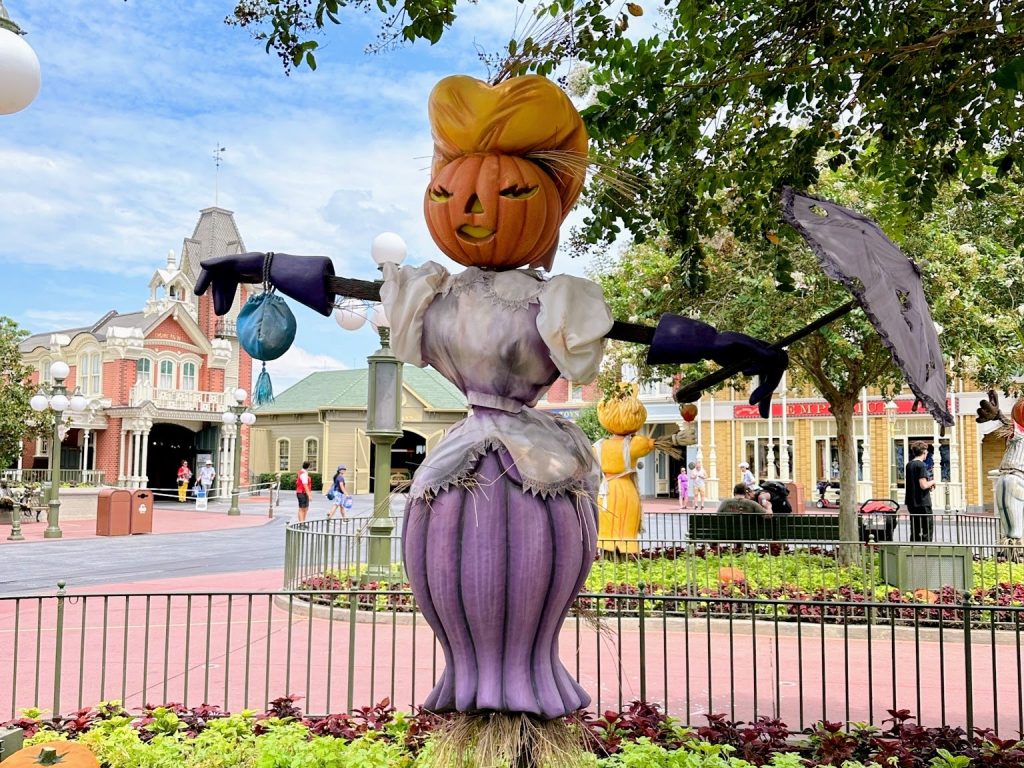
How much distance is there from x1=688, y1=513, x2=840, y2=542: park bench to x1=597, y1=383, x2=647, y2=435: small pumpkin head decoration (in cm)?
367

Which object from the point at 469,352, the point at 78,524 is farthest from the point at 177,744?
the point at 78,524

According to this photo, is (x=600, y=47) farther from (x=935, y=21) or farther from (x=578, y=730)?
(x=578, y=730)

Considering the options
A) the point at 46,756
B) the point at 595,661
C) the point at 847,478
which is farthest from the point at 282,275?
the point at 847,478

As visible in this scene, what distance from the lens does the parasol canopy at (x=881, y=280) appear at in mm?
2775

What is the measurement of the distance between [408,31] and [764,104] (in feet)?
7.68

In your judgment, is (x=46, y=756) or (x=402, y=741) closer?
(x=46, y=756)

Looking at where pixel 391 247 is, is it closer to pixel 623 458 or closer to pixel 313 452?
pixel 623 458

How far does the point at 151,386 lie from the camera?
121 ft

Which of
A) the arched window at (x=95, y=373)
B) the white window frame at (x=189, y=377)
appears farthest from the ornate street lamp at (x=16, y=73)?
the white window frame at (x=189, y=377)

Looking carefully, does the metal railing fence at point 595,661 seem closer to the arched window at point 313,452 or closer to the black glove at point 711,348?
the black glove at point 711,348

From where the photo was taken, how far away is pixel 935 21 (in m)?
4.99

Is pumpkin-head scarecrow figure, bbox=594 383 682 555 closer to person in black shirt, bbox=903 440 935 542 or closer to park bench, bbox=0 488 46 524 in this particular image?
person in black shirt, bbox=903 440 935 542

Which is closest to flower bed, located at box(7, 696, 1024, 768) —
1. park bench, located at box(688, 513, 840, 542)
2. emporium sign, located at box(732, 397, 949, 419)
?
park bench, located at box(688, 513, 840, 542)

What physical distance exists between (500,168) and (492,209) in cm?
16
